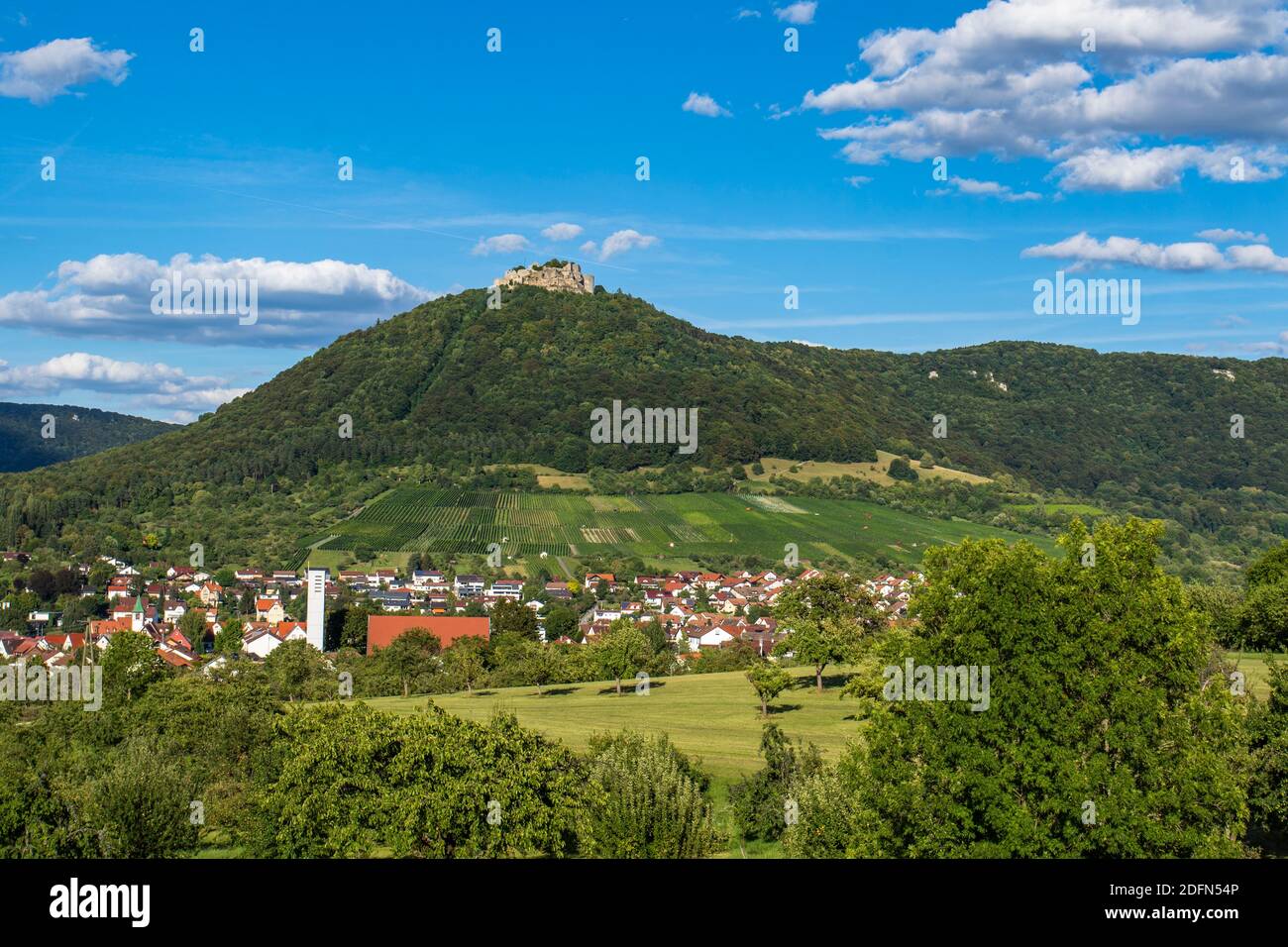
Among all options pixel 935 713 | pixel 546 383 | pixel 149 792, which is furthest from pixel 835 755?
pixel 546 383

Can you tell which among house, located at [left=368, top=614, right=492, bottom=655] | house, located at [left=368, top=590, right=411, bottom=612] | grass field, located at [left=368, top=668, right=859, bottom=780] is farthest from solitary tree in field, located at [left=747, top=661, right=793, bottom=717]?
house, located at [left=368, top=590, right=411, bottom=612]

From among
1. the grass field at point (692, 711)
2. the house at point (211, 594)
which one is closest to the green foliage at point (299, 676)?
the grass field at point (692, 711)

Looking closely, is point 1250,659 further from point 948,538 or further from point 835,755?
point 948,538

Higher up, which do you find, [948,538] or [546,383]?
[546,383]

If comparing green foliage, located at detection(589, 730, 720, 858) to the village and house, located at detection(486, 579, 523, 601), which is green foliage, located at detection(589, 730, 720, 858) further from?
house, located at detection(486, 579, 523, 601)

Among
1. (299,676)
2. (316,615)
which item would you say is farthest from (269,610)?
(299,676)

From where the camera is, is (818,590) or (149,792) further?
(818,590)

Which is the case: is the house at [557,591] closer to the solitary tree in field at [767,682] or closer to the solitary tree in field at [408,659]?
the solitary tree in field at [408,659]
